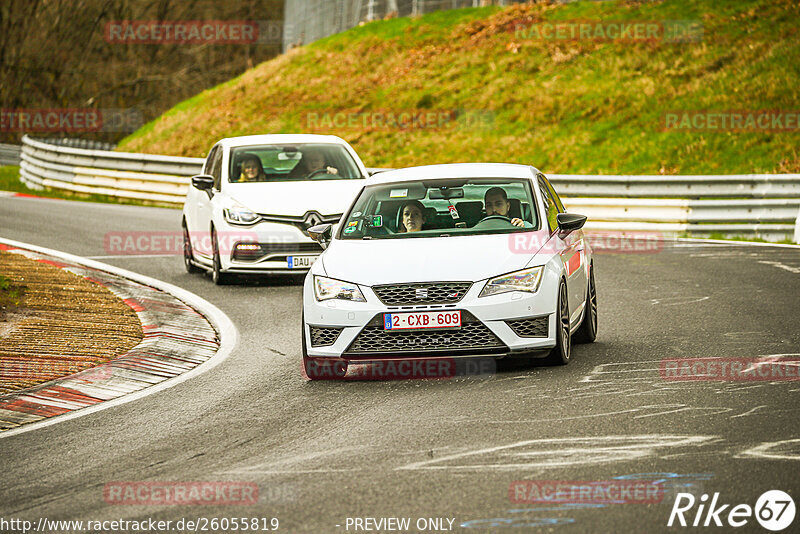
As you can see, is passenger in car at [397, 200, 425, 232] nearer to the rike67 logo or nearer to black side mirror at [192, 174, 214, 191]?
the rike67 logo

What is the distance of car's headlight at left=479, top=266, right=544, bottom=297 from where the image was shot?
853cm

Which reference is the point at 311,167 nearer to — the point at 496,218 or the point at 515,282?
the point at 496,218

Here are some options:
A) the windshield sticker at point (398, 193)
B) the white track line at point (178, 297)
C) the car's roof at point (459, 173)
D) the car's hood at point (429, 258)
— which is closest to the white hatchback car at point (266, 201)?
the white track line at point (178, 297)

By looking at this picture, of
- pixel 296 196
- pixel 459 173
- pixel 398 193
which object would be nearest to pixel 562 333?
pixel 459 173

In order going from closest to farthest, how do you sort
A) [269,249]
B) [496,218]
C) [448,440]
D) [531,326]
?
[448,440]
[531,326]
[496,218]
[269,249]

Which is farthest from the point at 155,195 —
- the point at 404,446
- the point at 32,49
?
the point at 32,49

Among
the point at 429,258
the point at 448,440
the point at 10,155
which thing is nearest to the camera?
the point at 448,440

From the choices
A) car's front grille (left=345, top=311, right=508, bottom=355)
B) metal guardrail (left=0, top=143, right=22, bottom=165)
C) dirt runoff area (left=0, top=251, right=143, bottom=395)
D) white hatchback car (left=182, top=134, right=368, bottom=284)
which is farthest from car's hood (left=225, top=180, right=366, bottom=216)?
metal guardrail (left=0, top=143, right=22, bottom=165)

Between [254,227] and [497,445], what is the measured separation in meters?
7.96

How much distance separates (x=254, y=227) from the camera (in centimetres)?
1409

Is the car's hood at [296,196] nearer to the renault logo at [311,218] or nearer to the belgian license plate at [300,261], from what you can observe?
the renault logo at [311,218]

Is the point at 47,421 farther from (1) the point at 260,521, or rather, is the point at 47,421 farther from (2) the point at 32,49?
(2) the point at 32,49

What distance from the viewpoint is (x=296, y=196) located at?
14.3m

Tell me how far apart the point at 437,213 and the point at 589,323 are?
1647 millimetres
